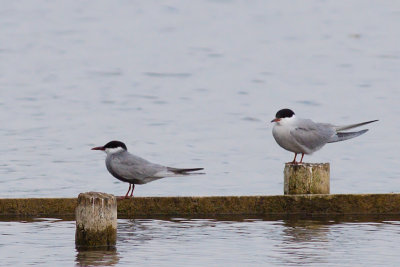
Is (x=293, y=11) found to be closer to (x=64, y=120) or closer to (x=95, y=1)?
(x=95, y=1)

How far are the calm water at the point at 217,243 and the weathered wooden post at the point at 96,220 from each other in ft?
0.41

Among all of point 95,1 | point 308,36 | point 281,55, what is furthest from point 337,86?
point 95,1

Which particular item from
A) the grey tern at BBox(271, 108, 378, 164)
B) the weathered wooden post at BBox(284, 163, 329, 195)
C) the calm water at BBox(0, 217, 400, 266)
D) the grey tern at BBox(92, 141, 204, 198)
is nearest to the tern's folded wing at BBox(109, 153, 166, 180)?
the grey tern at BBox(92, 141, 204, 198)

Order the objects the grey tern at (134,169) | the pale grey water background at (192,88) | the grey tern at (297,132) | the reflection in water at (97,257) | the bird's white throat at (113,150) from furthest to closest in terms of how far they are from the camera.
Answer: the pale grey water background at (192,88), the grey tern at (297,132), the bird's white throat at (113,150), the grey tern at (134,169), the reflection in water at (97,257)

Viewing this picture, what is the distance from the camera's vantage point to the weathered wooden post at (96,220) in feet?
35.3

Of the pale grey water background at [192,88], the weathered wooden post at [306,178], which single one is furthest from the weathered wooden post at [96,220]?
the pale grey water background at [192,88]

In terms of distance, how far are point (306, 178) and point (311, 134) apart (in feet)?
4.44

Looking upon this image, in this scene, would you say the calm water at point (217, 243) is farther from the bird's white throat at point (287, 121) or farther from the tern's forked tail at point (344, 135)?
the tern's forked tail at point (344, 135)

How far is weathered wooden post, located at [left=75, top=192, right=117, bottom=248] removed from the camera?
10.8m

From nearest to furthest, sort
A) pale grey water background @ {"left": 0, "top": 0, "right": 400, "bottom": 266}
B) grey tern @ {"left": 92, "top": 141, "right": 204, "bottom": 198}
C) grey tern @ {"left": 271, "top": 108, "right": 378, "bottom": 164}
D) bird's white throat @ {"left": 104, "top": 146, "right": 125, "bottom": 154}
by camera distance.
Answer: pale grey water background @ {"left": 0, "top": 0, "right": 400, "bottom": 266}, grey tern @ {"left": 92, "top": 141, "right": 204, "bottom": 198}, bird's white throat @ {"left": 104, "top": 146, "right": 125, "bottom": 154}, grey tern @ {"left": 271, "top": 108, "right": 378, "bottom": 164}

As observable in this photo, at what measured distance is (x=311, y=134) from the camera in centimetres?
1423

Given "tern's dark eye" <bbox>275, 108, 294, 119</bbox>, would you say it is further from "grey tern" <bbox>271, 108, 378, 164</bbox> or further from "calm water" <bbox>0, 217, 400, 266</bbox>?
"calm water" <bbox>0, 217, 400, 266</bbox>

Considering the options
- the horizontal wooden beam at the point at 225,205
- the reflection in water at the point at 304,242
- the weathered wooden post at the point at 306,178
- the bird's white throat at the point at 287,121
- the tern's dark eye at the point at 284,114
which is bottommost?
the reflection in water at the point at 304,242

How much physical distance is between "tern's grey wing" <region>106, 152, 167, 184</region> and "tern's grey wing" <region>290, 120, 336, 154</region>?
6.09 feet
